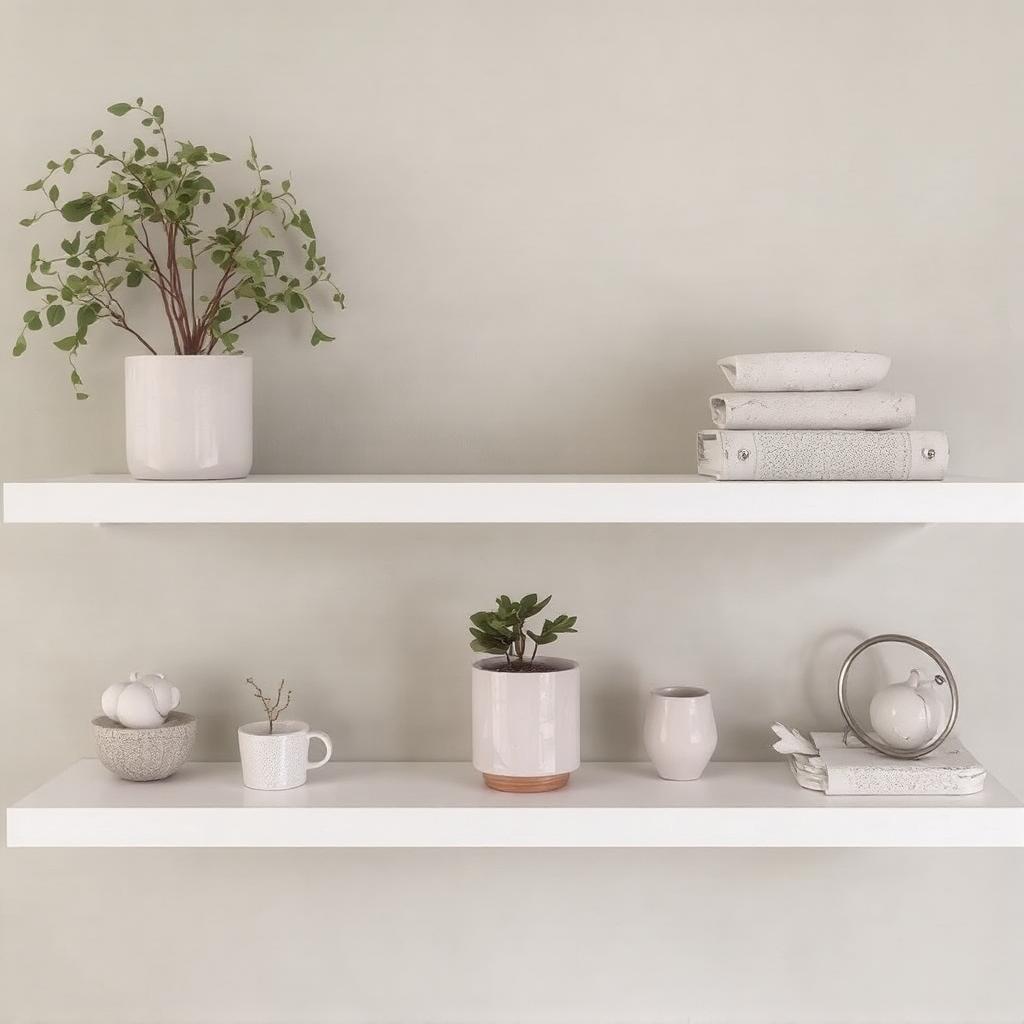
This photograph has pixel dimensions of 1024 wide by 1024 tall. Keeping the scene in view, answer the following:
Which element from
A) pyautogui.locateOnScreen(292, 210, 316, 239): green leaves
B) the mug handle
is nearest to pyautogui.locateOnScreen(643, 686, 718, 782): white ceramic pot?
the mug handle

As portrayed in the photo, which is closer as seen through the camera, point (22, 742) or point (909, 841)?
point (909, 841)

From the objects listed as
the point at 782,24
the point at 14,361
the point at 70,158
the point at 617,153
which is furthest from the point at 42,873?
the point at 782,24

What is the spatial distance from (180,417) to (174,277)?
0.18m

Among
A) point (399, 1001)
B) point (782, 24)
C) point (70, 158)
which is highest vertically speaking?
point (782, 24)

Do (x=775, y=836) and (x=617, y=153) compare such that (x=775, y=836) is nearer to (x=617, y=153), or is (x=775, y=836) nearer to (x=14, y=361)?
(x=617, y=153)

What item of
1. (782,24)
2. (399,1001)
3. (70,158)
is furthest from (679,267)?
(399,1001)

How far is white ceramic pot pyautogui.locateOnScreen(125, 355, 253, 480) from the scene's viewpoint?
1152 millimetres

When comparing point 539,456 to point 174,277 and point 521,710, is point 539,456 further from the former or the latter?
point 174,277

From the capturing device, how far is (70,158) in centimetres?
130

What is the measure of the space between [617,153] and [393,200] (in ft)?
0.85

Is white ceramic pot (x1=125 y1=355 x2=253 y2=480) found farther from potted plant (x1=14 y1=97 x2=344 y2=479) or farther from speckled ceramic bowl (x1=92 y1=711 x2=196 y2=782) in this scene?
speckled ceramic bowl (x1=92 y1=711 x2=196 y2=782)

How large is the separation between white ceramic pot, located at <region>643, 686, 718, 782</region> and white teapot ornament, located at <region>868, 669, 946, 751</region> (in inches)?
7.0

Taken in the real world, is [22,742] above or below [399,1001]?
above

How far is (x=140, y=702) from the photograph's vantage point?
1.21 m
